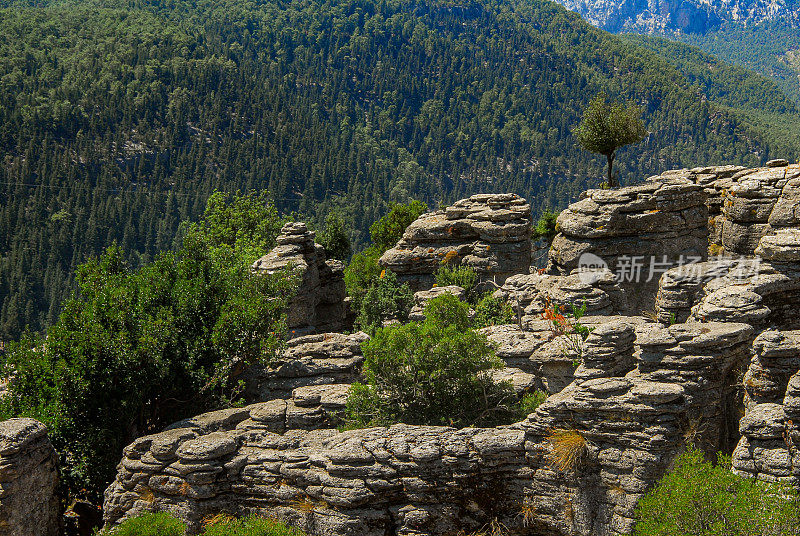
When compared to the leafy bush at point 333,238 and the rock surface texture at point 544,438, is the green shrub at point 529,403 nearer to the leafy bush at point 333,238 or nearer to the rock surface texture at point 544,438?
the rock surface texture at point 544,438

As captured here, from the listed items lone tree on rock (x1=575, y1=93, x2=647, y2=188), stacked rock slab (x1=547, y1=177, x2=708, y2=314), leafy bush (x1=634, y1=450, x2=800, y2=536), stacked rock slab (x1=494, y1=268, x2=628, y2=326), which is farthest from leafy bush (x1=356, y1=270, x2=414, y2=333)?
leafy bush (x1=634, y1=450, x2=800, y2=536)

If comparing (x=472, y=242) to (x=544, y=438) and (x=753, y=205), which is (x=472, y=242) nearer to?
(x=753, y=205)

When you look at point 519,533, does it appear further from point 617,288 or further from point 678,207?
point 678,207

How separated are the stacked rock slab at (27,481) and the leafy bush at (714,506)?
2092cm

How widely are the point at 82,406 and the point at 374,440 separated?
13.3m

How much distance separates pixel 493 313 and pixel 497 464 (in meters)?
19.2

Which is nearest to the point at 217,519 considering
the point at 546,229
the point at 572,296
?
the point at 572,296

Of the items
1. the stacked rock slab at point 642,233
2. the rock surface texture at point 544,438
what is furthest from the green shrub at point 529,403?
the stacked rock slab at point 642,233

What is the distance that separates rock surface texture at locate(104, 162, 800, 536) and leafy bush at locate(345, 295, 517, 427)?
65.4 inches

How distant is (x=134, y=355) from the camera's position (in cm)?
2862

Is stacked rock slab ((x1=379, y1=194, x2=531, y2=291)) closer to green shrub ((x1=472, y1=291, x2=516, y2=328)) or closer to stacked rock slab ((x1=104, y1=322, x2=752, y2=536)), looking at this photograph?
green shrub ((x1=472, y1=291, x2=516, y2=328))

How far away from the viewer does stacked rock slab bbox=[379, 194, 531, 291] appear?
48.5 m

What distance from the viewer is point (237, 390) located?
31109 mm

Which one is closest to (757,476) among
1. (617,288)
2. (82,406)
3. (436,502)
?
(436,502)
